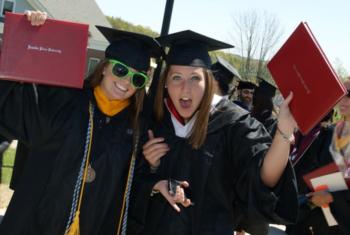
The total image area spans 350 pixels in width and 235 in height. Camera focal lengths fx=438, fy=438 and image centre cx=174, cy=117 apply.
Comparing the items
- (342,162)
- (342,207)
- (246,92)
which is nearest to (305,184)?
(342,207)

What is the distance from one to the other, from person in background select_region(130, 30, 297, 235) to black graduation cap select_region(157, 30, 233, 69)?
6 cm

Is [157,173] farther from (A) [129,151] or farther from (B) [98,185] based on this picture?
(B) [98,185]

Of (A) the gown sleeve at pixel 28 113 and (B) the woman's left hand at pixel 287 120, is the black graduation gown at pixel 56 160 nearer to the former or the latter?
(A) the gown sleeve at pixel 28 113

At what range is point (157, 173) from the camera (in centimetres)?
274

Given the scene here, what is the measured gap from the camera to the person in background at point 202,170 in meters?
2.50

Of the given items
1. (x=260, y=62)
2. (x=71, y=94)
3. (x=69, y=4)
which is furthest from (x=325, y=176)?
(x=260, y=62)

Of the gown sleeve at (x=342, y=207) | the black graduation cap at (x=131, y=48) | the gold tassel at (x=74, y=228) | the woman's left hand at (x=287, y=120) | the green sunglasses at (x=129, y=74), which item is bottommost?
the gold tassel at (x=74, y=228)

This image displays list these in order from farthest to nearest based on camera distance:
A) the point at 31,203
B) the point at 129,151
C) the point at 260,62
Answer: the point at 260,62 < the point at 129,151 < the point at 31,203

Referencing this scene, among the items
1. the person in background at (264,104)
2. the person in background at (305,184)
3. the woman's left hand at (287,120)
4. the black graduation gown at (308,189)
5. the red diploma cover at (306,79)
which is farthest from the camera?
the person in background at (264,104)

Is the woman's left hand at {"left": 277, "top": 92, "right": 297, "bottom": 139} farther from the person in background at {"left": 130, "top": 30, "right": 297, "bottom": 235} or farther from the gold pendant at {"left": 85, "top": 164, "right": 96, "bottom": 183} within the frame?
the gold pendant at {"left": 85, "top": 164, "right": 96, "bottom": 183}

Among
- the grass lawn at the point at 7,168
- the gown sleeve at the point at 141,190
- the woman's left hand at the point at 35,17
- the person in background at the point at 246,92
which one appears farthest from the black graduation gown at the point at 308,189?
the grass lawn at the point at 7,168

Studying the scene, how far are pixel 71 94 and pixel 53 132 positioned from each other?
10.2 inches

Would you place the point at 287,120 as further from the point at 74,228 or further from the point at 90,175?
the point at 74,228

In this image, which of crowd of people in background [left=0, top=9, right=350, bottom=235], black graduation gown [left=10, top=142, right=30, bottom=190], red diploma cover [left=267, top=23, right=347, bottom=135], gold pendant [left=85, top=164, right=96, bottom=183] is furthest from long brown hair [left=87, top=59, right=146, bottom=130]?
red diploma cover [left=267, top=23, right=347, bottom=135]
